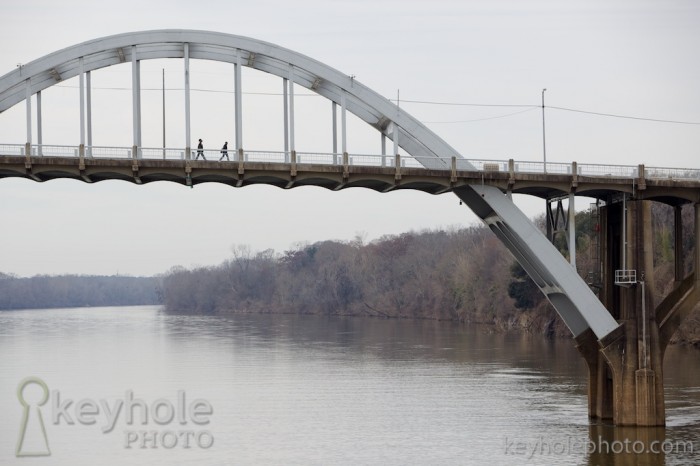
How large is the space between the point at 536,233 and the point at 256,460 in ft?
43.5

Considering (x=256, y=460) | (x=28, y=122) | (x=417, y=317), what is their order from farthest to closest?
(x=417, y=317) → (x=28, y=122) → (x=256, y=460)

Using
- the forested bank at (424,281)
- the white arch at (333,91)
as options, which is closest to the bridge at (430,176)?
the white arch at (333,91)

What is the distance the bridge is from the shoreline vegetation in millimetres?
31932

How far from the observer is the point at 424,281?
141500 millimetres

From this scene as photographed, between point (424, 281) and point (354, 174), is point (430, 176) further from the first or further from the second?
point (424, 281)

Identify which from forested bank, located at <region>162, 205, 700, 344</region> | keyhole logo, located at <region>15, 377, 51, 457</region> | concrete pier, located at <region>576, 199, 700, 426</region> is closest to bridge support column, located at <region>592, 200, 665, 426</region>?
concrete pier, located at <region>576, 199, 700, 426</region>

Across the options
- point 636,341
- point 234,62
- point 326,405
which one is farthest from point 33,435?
point 636,341

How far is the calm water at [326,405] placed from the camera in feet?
117

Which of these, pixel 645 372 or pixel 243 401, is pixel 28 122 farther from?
pixel 645 372

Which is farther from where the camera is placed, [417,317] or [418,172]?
[417,317]

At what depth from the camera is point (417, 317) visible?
137 m

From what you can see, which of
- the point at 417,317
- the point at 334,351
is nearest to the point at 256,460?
the point at 334,351

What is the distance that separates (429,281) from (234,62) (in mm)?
102579

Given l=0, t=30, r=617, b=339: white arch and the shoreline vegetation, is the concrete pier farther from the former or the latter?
the shoreline vegetation
